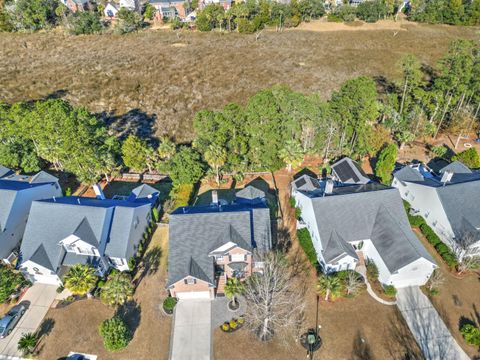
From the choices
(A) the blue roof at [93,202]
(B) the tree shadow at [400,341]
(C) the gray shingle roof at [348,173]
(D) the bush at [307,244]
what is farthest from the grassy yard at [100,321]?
(C) the gray shingle roof at [348,173]

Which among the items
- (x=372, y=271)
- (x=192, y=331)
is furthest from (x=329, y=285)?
(x=192, y=331)

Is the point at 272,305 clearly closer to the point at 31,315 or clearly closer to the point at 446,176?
the point at 31,315

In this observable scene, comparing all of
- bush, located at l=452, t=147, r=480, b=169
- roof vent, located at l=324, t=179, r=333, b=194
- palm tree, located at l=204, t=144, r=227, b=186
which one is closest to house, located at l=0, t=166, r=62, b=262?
palm tree, located at l=204, t=144, r=227, b=186

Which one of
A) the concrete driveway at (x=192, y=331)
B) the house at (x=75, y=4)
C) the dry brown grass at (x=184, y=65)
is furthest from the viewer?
the house at (x=75, y=4)

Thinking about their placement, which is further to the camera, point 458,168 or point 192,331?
point 458,168

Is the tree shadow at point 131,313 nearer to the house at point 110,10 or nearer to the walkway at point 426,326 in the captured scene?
the walkway at point 426,326

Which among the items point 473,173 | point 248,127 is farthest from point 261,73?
point 473,173

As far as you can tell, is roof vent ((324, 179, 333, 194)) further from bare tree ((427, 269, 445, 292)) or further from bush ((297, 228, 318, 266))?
bare tree ((427, 269, 445, 292))
